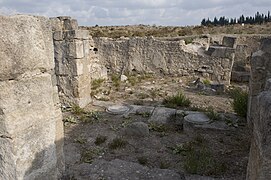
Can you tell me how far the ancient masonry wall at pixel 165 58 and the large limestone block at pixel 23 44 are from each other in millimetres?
8860

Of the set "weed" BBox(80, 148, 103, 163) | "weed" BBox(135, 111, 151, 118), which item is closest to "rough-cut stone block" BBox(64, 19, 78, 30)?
"weed" BBox(135, 111, 151, 118)

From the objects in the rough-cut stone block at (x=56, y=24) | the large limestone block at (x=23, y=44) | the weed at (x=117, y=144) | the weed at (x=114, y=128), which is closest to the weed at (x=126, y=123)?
the weed at (x=114, y=128)

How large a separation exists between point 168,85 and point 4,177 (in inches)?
317

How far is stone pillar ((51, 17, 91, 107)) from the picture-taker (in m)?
6.82

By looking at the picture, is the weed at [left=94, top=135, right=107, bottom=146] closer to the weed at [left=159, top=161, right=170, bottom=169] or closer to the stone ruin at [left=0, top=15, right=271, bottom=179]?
the weed at [left=159, top=161, right=170, bottom=169]

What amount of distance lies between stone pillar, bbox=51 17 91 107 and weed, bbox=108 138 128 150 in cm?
252

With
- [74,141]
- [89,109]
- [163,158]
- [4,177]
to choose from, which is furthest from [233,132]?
[4,177]

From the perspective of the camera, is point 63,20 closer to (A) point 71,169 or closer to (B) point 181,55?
(A) point 71,169

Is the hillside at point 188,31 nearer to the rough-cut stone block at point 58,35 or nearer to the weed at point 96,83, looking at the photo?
the weed at point 96,83

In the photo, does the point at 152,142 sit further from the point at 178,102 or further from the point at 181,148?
the point at 178,102

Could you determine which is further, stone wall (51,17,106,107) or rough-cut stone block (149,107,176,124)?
stone wall (51,17,106,107)

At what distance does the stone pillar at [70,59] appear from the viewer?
269 inches

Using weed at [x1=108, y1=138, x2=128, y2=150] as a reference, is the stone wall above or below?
above

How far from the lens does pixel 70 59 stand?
6.91 metres
